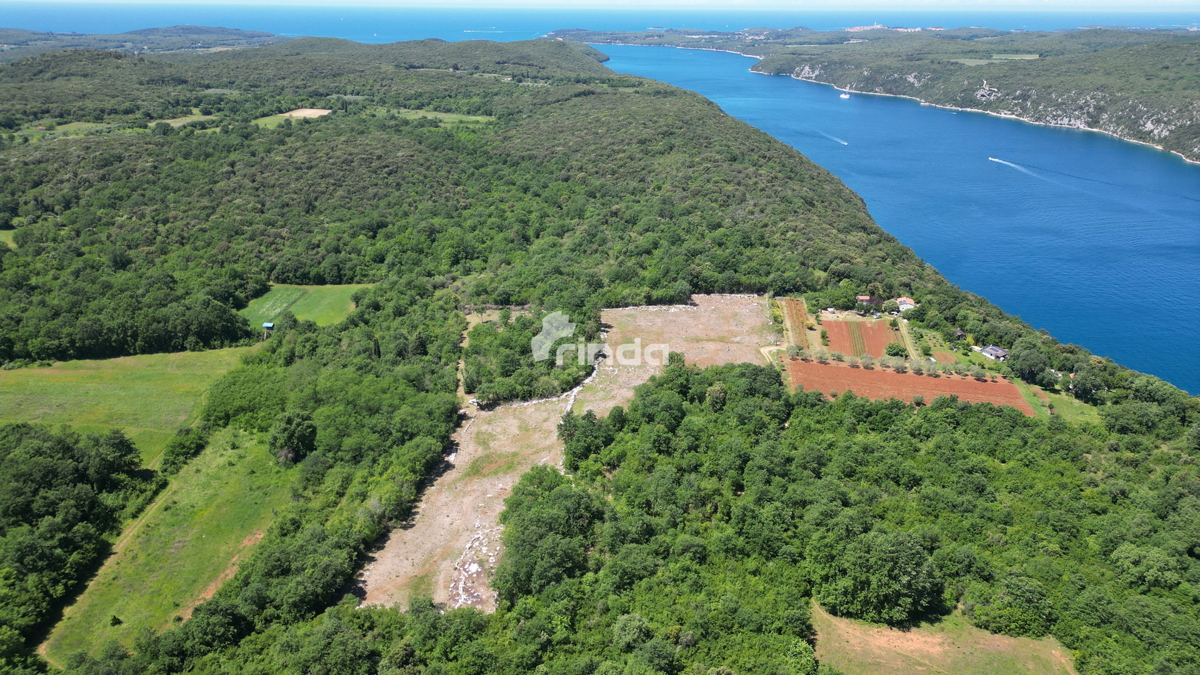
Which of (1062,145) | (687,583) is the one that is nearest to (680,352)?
(687,583)

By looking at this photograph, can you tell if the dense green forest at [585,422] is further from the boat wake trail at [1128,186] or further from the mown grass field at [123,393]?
the boat wake trail at [1128,186]

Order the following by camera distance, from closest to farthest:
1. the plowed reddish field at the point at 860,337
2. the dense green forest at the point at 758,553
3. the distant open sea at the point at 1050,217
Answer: the dense green forest at the point at 758,553
the plowed reddish field at the point at 860,337
the distant open sea at the point at 1050,217

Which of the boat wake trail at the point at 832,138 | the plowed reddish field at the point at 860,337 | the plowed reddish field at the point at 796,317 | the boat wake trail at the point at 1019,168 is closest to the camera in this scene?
the plowed reddish field at the point at 860,337

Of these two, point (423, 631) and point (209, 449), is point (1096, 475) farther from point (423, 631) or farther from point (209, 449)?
point (209, 449)

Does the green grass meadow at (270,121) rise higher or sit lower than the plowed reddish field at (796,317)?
higher

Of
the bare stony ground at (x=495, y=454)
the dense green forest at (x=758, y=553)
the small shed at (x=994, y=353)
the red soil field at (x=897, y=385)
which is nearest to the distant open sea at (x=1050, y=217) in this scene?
the small shed at (x=994, y=353)

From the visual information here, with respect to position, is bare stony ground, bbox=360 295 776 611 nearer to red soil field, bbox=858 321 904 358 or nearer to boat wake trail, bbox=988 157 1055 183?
red soil field, bbox=858 321 904 358
